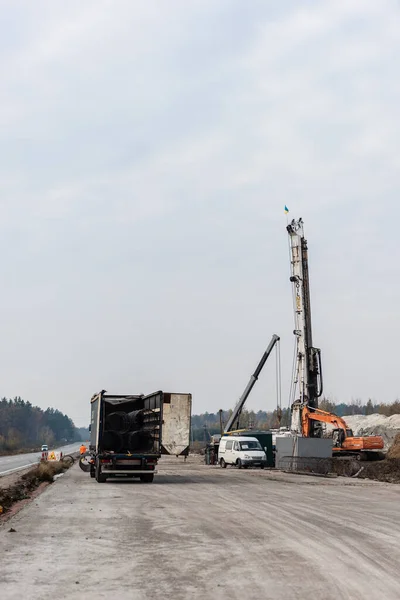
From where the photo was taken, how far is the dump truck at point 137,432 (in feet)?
89.8

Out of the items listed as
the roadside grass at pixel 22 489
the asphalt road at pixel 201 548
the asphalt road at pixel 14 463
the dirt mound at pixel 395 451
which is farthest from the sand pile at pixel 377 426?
the asphalt road at pixel 201 548

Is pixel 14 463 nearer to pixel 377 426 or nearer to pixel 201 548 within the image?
pixel 377 426

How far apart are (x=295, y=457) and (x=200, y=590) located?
30947 mm

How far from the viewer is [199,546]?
11.8m

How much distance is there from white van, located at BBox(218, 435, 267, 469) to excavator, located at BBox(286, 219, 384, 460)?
2.53 m

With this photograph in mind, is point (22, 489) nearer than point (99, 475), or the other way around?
point (22, 489)

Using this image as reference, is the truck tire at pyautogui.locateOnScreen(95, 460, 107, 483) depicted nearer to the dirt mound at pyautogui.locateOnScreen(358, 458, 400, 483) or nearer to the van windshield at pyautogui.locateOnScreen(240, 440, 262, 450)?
the dirt mound at pyautogui.locateOnScreen(358, 458, 400, 483)

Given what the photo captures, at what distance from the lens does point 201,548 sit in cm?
1159

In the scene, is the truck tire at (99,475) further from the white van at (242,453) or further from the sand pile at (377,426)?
the sand pile at (377,426)

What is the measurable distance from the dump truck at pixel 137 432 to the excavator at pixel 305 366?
45.3ft

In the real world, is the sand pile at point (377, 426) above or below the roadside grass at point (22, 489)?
above

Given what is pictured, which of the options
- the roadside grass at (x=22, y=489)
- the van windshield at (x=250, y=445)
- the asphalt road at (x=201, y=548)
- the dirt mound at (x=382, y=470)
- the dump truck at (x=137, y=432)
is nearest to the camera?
the asphalt road at (x=201, y=548)

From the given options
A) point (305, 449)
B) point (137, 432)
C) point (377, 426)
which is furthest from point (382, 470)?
point (377, 426)

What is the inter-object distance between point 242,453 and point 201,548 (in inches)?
1245
